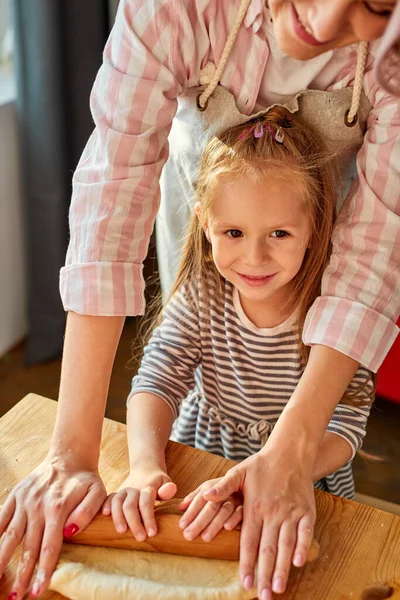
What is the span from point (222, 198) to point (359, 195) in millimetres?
211

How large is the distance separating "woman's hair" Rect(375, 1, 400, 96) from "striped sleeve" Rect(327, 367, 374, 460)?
64 cm

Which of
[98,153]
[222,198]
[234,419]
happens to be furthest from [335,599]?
[98,153]

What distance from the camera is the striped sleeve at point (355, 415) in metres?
1.25

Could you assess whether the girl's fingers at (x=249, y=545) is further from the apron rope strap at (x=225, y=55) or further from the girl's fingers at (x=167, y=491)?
the apron rope strap at (x=225, y=55)

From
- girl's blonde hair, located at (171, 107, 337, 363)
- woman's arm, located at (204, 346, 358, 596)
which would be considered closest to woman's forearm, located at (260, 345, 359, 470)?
woman's arm, located at (204, 346, 358, 596)

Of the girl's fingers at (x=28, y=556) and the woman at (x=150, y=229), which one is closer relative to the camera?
the girl's fingers at (x=28, y=556)

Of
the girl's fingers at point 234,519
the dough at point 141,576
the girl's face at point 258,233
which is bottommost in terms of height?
the dough at point 141,576

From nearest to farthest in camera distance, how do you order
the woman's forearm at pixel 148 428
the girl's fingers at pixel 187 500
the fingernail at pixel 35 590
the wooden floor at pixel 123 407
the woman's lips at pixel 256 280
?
the fingernail at pixel 35 590 → the girl's fingers at pixel 187 500 → the woman's forearm at pixel 148 428 → the woman's lips at pixel 256 280 → the wooden floor at pixel 123 407

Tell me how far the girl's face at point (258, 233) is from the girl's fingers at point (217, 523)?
1.24ft

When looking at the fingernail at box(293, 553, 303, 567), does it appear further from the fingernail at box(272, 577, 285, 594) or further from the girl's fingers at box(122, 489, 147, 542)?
the girl's fingers at box(122, 489, 147, 542)

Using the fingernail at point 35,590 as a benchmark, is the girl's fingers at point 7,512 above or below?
above

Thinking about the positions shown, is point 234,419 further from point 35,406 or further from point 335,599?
point 335,599

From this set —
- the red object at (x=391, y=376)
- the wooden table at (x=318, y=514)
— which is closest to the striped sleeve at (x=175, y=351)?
the wooden table at (x=318, y=514)

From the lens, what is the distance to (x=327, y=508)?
1093 millimetres
